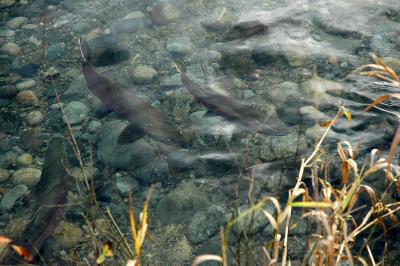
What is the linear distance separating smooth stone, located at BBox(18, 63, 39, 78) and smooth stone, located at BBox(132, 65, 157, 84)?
0.88 metres

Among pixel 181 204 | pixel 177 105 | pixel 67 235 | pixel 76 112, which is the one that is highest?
pixel 177 105

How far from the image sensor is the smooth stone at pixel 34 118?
136 inches

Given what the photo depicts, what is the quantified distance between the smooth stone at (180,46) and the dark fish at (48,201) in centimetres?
121

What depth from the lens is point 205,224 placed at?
2697 millimetres

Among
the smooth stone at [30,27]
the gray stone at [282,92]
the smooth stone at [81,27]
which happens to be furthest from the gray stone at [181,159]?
the smooth stone at [30,27]

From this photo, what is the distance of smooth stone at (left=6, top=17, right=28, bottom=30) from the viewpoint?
14.1 ft

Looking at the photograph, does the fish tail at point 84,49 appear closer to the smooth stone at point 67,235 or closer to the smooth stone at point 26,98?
the smooth stone at point 26,98

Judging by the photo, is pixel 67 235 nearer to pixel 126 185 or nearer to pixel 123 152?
pixel 126 185

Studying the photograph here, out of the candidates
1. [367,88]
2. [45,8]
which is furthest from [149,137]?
[45,8]

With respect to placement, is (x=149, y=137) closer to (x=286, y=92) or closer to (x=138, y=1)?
(x=286, y=92)

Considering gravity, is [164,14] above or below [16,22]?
above

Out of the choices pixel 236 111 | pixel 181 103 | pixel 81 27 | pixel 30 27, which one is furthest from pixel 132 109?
pixel 30 27

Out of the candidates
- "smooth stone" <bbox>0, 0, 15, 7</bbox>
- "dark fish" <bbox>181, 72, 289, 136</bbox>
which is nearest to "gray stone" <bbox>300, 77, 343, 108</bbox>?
"dark fish" <bbox>181, 72, 289, 136</bbox>

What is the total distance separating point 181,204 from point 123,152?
60cm
